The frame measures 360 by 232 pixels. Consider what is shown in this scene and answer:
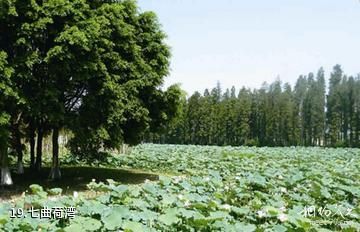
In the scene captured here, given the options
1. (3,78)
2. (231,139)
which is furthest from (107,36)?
(231,139)

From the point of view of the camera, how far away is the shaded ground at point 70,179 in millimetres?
12416

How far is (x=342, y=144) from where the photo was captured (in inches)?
2450

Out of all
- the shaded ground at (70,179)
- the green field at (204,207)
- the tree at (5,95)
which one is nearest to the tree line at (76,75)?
the tree at (5,95)

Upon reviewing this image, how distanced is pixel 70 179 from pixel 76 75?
4.66m

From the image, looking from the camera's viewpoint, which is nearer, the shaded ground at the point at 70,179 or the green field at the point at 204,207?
the green field at the point at 204,207

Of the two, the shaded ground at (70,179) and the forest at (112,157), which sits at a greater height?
the forest at (112,157)

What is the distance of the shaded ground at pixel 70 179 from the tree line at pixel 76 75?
0.49 meters

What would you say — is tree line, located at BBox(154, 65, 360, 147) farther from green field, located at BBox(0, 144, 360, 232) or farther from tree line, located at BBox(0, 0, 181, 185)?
green field, located at BBox(0, 144, 360, 232)

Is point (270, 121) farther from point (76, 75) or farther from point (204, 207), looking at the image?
point (204, 207)

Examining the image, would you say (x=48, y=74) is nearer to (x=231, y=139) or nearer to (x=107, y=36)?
(x=107, y=36)

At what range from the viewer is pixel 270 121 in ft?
213

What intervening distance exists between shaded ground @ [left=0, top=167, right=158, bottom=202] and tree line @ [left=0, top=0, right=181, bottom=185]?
1.60 ft

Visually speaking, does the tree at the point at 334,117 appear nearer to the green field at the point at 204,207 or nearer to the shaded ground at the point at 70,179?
the shaded ground at the point at 70,179

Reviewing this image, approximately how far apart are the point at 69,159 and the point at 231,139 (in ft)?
145
